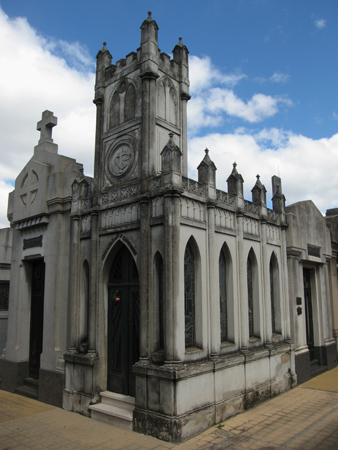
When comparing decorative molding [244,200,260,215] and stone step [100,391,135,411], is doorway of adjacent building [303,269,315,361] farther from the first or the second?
stone step [100,391,135,411]

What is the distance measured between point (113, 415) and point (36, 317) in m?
5.16

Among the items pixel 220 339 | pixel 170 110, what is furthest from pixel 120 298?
pixel 170 110

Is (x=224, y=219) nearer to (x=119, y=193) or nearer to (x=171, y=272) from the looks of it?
(x=171, y=272)

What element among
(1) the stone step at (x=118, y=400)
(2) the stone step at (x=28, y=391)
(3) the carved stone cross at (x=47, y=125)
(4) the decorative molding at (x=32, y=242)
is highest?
(3) the carved stone cross at (x=47, y=125)

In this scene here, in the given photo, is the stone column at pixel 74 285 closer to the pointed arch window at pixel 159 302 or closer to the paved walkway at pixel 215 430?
the paved walkway at pixel 215 430

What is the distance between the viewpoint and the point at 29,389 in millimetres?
11625

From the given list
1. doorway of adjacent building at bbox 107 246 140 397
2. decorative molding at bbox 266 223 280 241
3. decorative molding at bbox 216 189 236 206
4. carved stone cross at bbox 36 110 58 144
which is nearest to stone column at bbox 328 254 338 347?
decorative molding at bbox 266 223 280 241

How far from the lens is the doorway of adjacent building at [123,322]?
30.2ft

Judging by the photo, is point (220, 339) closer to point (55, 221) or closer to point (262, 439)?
point (262, 439)

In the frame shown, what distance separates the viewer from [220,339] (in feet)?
30.3

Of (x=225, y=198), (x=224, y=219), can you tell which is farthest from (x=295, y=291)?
→ (x=225, y=198)

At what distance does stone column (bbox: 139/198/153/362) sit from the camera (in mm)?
8336

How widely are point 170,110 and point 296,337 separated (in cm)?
A: 807

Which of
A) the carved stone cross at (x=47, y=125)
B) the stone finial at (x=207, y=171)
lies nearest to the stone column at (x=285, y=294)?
the stone finial at (x=207, y=171)
